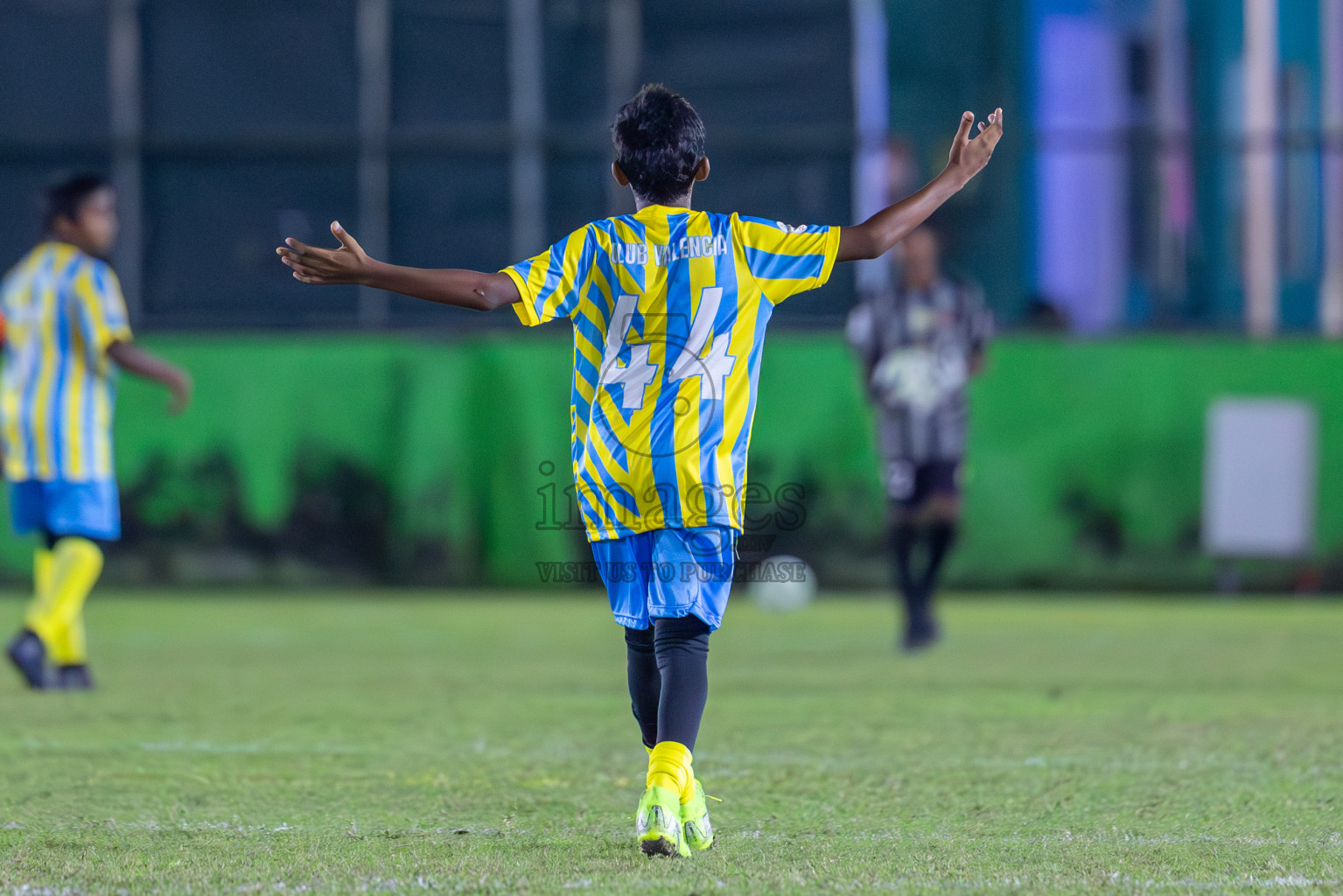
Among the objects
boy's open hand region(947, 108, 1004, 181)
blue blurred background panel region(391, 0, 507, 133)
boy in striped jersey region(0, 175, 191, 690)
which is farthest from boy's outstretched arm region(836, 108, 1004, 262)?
blue blurred background panel region(391, 0, 507, 133)

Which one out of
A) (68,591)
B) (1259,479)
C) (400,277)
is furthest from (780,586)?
(400,277)

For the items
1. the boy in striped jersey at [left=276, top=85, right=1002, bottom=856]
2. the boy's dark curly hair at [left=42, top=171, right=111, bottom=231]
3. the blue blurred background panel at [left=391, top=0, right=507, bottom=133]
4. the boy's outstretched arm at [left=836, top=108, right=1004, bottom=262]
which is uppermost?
the blue blurred background panel at [left=391, top=0, right=507, bottom=133]

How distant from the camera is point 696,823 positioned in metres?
4.06

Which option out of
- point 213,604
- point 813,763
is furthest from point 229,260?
point 813,763

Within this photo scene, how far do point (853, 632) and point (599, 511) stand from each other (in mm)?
5834

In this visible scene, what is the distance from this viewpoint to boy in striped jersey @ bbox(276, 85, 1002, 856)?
406 centimetres

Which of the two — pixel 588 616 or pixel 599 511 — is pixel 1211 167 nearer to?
pixel 588 616

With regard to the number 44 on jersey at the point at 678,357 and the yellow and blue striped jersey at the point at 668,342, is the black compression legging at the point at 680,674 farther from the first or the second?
the number 44 on jersey at the point at 678,357

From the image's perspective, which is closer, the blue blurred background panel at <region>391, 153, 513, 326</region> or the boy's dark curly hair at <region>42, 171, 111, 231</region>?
the boy's dark curly hair at <region>42, 171, 111, 231</region>

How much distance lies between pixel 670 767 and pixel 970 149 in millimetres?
1564

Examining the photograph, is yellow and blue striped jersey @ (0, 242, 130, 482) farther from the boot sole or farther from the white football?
the white football

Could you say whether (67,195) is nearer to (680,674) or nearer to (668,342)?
(668,342)

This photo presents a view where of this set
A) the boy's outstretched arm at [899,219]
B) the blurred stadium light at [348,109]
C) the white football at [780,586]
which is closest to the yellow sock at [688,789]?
the boy's outstretched arm at [899,219]

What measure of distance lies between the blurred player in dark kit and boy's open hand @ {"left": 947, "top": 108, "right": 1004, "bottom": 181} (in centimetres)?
474
